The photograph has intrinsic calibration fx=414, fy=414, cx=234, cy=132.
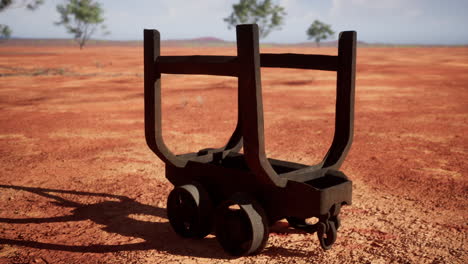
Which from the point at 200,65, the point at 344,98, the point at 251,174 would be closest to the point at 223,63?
the point at 200,65

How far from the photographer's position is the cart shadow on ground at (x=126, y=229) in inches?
140

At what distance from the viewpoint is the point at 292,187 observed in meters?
3.05

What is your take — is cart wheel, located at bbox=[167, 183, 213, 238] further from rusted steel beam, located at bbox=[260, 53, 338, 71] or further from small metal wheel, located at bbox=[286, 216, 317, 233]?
rusted steel beam, located at bbox=[260, 53, 338, 71]

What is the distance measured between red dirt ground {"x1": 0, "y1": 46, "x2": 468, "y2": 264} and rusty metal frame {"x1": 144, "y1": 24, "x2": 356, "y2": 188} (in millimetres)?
780

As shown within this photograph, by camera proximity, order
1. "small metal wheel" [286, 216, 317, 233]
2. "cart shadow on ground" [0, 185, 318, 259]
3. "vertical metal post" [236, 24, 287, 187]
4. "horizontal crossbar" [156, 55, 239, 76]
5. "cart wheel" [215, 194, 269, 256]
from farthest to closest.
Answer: "small metal wheel" [286, 216, 317, 233] → "cart shadow on ground" [0, 185, 318, 259] → "cart wheel" [215, 194, 269, 256] → "horizontal crossbar" [156, 55, 239, 76] → "vertical metal post" [236, 24, 287, 187]

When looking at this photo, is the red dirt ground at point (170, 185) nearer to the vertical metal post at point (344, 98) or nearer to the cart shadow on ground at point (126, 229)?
the cart shadow on ground at point (126, 229)

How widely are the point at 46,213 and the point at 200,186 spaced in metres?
1.97

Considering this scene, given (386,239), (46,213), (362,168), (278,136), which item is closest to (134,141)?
(278,136)

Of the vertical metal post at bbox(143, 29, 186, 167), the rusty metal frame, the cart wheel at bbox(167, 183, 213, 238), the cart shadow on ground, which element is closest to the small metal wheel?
the cart shadow on ground

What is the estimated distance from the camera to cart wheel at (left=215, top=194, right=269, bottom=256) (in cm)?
317

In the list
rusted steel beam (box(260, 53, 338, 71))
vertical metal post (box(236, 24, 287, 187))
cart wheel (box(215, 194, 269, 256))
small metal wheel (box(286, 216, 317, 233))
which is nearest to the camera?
vertical metal post (box(236, 24, 287, 187))

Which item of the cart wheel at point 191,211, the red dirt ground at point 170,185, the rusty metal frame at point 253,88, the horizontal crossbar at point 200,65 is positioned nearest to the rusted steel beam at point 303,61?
the rusty metal frame at point 253,88

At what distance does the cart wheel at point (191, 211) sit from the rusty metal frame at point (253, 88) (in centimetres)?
30

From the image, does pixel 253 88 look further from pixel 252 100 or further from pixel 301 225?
pixel 301 225
